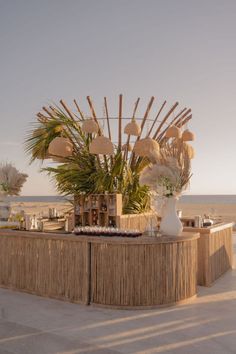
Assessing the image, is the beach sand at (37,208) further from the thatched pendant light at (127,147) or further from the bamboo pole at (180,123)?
the bamboo pole at (180,123)

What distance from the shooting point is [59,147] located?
6.20 metres

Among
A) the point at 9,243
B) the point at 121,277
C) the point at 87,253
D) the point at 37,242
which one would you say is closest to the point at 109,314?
the point at 121,277

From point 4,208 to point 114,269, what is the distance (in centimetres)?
253

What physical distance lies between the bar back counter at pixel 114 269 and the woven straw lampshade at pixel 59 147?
5.17 feet

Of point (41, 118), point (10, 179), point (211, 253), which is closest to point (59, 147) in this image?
point (10, 179)

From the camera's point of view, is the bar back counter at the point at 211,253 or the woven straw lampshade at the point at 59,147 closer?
the bar back counter at the point at 211,253

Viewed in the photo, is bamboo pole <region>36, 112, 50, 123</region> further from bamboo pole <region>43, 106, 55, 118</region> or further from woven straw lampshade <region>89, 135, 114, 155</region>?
woven straw lampshade <region>89, 135, 114, 155</region>

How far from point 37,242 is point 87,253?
0.75m

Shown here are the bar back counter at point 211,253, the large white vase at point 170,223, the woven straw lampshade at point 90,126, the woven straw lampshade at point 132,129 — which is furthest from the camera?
the woven straw lampshade at point 132,129

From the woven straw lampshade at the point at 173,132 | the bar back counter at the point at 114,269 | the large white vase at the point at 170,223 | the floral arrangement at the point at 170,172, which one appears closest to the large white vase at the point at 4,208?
the bar back counter at the point at 114,269

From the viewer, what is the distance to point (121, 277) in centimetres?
443

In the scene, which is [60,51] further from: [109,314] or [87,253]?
[109,314]

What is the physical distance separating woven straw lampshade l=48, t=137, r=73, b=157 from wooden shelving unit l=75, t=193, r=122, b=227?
77 cm

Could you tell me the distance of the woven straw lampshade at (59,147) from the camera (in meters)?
6.18
